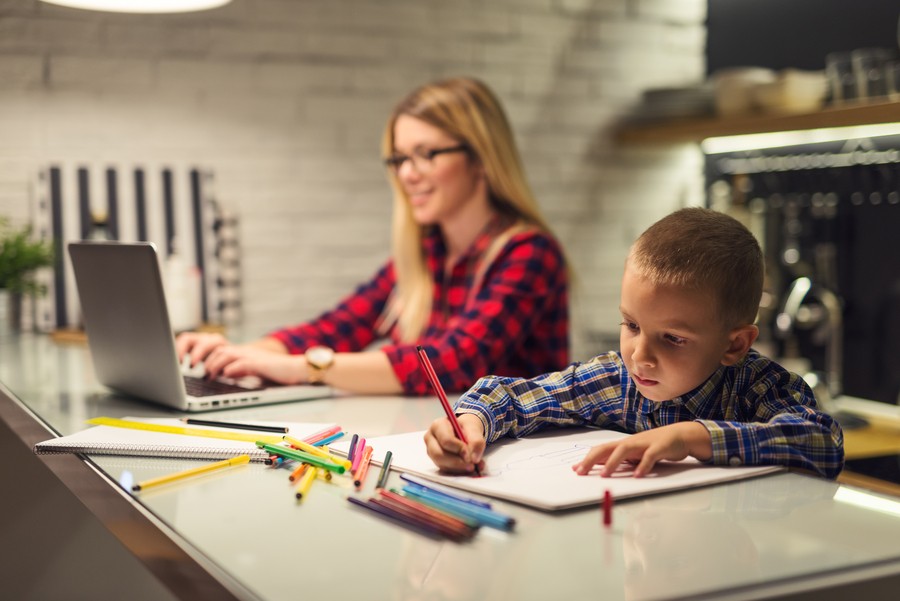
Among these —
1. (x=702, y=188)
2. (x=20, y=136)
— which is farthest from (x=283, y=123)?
(x=702, y=188)

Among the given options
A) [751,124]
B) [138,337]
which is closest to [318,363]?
[138,337]

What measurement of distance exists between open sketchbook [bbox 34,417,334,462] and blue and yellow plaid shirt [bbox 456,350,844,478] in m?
0.24

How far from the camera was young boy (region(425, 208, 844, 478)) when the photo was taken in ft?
3.14

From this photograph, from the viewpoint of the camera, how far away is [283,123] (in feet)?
10.5

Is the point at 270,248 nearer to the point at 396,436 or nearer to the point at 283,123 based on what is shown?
the point at 283,123

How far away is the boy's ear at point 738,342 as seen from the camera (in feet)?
3.34

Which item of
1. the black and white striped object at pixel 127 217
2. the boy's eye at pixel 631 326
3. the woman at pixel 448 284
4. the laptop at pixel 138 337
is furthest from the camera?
the black and white striped object at pixel 127 217

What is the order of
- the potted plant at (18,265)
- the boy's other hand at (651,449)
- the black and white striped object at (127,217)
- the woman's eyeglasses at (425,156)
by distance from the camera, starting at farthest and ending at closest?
the black and white striped object at (127,217) → the potted plant at (18,265) → the woman's eyeglasses at (425,156) → the boy's other hand at (651,449)

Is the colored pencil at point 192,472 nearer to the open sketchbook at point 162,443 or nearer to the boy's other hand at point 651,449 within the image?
the open sketchbook at point 162,443

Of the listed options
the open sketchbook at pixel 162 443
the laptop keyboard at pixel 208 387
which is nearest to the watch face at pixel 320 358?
the laptop keyboard at pixel 208 387

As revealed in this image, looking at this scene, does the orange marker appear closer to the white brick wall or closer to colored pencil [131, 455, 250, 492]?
colored pencil [131, 455, 250, 492]

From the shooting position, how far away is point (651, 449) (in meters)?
0.93

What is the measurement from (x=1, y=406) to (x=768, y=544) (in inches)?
52.3

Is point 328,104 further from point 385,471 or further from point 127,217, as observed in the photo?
point 385,471
